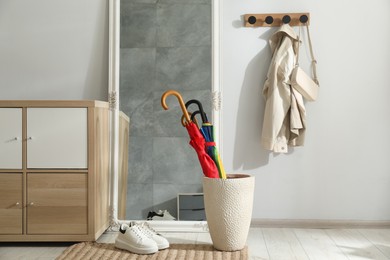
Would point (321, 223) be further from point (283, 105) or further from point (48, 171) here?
point (48, 171)

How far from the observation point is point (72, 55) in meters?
3.39

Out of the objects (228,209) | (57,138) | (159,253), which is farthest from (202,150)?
(57,138)

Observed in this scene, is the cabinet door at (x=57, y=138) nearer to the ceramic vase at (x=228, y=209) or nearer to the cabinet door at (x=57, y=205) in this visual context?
the cabinet door at (x=57, y=205)

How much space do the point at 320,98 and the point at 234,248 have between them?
117cm

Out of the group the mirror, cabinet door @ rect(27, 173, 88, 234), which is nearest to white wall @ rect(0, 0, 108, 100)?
the mirror

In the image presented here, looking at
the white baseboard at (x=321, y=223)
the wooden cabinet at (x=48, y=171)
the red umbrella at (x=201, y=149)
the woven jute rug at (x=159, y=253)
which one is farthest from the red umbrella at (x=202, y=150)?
the white baseboard at (x=321, y=223)

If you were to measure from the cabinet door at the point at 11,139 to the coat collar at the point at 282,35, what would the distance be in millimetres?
1557

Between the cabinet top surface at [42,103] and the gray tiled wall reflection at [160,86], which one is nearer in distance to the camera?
the cabinet top surface at [42,103]

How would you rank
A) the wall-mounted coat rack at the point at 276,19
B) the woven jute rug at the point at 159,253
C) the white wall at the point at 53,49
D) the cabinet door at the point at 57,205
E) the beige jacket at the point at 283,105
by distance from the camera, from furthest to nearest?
the white wall at the point at 53,49, the wall-mounted coat rack at the point at 276,19, the beige jacket at the point at 283,105, the cabinet door at the point at 57,205, the woven jute rug at the point at 159,253

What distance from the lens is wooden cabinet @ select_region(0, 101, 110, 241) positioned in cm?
283

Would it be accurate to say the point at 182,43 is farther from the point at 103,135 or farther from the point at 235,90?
the point at 103,135

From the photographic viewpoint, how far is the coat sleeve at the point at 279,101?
316 centimetres

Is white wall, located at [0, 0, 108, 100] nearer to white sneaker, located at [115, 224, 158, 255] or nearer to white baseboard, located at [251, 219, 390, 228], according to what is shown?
white sneaker, located at [115, 224, 158, 255]

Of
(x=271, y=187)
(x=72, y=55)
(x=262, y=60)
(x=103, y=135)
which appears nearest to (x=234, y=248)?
(x=271, y=187)
